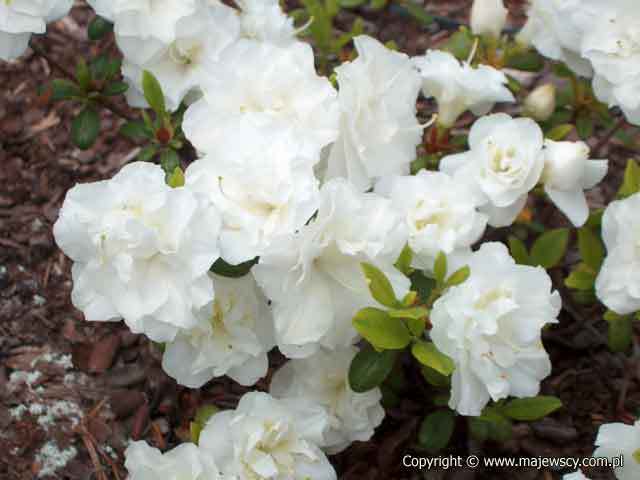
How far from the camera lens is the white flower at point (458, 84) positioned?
1.64 m

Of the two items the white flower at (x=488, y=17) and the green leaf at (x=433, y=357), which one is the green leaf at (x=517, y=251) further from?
the white flower at (x=488, y=17)

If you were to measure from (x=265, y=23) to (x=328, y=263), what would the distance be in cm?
67

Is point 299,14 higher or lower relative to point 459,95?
lower

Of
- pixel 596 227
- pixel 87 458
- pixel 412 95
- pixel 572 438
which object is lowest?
pixel 87 458

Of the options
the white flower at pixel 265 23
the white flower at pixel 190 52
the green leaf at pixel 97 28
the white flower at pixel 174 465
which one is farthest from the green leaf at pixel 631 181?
the green leaf at pixel 97 28

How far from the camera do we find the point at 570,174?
158 cm

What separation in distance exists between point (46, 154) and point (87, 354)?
2.38ft

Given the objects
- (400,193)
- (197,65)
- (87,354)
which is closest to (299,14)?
(197,65)

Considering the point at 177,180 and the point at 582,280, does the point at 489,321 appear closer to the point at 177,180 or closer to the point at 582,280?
the point at 582,280

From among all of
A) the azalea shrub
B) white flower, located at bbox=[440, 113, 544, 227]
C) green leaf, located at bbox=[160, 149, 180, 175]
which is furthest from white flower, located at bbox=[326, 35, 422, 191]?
green leaf, located at bbox=[160, 149, 180, 175]

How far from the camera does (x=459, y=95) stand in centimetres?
168

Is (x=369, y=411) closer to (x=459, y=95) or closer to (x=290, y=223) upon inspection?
(x=290, y=223)

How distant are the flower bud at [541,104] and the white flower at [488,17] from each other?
0.59 ft

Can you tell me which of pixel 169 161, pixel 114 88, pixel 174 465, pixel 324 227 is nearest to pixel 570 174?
pixel 324 227
